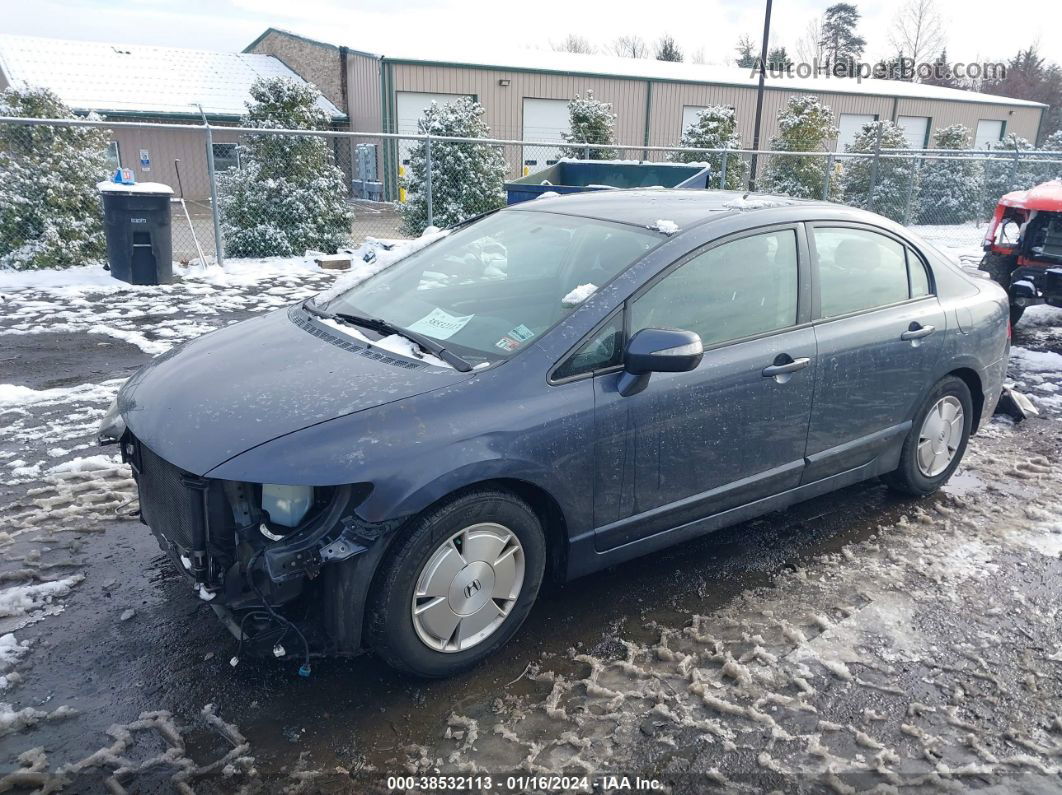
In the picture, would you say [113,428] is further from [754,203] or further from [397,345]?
[754,203]

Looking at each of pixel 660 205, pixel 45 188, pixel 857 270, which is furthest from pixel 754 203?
pixel 45 188

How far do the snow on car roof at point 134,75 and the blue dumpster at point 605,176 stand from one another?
19.3 m

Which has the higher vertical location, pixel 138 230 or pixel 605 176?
pixel 605 176

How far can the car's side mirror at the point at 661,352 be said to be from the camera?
299 centimetres

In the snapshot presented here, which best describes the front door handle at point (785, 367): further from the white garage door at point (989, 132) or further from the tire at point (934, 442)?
the white garage door at point (989, 132)

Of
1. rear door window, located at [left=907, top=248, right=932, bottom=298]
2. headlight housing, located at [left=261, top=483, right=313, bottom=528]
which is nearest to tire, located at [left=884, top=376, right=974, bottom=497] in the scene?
rear door window, located at [left=907, top=248, right=932, bottom=298]

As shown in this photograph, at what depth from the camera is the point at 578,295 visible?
3246mm

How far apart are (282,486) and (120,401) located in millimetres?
1027

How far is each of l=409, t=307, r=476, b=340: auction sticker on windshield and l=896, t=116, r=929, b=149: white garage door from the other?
36681mm

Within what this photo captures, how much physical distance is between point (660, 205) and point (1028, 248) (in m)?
6.12

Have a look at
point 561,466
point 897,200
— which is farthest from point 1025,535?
point 897,200

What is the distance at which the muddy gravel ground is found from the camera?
102 inches

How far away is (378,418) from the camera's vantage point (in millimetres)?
2744

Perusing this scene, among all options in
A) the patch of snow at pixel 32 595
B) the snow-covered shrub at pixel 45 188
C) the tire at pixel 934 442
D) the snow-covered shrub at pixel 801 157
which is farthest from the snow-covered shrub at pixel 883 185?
the patch of snow at pixel 32 595
